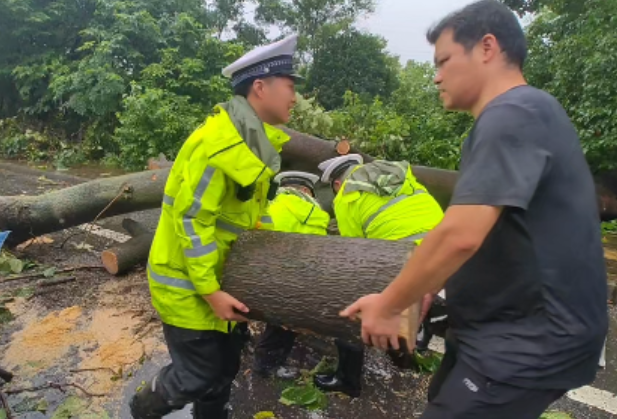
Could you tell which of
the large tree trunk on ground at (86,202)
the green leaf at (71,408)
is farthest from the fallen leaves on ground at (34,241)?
the green leaf at (71,408)

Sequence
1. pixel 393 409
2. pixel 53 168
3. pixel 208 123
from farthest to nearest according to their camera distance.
Result: pixel 53 168
pixel 393 409
pixel 208 123

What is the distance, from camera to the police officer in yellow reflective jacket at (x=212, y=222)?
7.40ft

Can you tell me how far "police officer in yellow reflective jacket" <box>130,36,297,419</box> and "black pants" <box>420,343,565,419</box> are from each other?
1041mm

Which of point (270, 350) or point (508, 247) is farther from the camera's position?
point (270, 350)

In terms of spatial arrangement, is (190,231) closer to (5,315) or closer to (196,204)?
(196,204)

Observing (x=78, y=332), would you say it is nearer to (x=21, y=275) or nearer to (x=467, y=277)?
(x=21, y=275)

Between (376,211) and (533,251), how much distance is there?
5.83ft

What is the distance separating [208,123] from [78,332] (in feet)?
8.17

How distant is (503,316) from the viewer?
5.33 feet

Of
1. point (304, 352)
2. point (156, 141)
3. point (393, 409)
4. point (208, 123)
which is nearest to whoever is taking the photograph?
point (208, 123)

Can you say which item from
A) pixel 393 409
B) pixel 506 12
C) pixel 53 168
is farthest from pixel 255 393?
pixel 53 168

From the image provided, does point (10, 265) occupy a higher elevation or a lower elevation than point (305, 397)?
lower

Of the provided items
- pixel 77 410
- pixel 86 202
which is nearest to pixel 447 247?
pixel 77 410

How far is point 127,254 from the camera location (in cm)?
512
